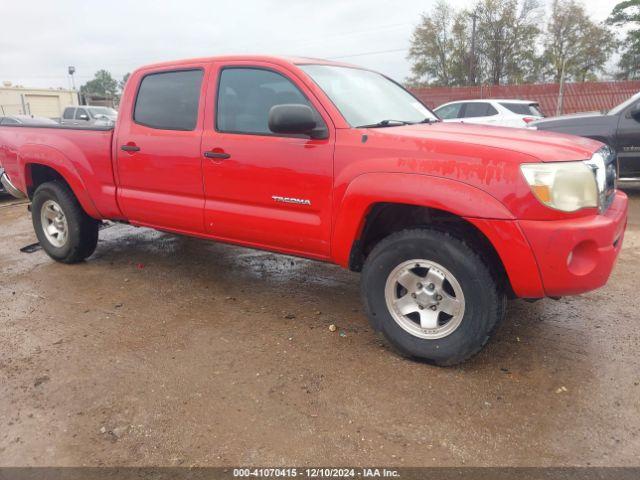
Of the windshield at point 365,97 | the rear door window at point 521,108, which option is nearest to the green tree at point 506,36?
the rear door window at point 521,108

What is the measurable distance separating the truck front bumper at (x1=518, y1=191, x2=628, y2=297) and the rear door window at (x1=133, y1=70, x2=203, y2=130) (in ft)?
8.57

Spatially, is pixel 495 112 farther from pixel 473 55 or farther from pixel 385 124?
pixel 473 55

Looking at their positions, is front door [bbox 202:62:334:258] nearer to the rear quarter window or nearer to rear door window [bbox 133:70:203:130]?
rear door window [bbox 133:70:203:130]

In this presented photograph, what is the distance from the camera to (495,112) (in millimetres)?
11953

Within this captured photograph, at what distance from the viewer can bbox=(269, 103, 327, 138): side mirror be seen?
10.1 feet

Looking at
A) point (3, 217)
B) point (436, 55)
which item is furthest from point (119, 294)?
point (436, 55)

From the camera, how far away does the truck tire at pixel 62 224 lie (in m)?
4.91

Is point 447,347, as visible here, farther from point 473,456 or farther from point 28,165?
point 28,165

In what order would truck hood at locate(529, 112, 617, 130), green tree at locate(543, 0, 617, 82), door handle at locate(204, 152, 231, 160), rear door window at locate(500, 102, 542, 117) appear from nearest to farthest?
door handle at locate(204, 152, 231, 160), truck hood at locate(529, 112, 617, 130), rear door window at locate(500, 102, 542, 117), green tree at locate(543, 0, 617, 82)

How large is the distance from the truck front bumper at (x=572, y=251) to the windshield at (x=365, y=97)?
1.32 metres

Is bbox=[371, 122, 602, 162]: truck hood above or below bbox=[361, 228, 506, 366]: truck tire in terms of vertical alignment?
above

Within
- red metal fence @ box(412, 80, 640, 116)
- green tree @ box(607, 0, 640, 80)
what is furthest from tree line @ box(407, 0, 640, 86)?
red metal fence @ box(412, 80, 640, 116)

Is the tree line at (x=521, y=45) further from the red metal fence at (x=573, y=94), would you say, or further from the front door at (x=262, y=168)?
the front door at (x=262, y=168)

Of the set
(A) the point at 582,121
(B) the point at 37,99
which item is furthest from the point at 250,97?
(B) the point at 37,99
